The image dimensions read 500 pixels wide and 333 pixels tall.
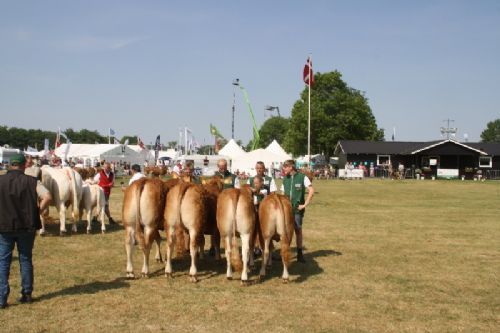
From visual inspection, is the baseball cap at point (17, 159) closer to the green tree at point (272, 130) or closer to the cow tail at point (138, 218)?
the cow tail at point (138, 218)

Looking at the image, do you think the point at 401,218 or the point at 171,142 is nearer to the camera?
the point at 401,218

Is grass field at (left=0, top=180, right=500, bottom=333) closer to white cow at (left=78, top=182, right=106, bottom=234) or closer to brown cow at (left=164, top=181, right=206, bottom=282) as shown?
white cow at (left=78, top=182, right=106, bottom=234)

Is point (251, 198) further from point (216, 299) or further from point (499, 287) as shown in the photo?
point (499, 287)

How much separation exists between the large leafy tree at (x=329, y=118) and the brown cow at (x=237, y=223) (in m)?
53.7

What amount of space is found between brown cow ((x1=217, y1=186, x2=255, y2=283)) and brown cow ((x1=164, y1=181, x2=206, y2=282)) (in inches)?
15.2

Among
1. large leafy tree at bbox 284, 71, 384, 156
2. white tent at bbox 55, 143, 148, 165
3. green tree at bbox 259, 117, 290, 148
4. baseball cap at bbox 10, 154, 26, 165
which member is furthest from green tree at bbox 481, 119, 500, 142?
baseball cap at bbox 10, 154, 26, 165

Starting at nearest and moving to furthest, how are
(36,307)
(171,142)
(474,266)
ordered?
(36,307) → (474,266) → (171,142)

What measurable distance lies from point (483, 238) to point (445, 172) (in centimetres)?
3852

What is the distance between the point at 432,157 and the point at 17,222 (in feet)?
163

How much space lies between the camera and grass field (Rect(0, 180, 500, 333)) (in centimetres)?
570

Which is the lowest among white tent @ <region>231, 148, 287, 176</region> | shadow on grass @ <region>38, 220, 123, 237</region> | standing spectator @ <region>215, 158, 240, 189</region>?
shadow on grass @ <region>38, 220, 123, 237</region>

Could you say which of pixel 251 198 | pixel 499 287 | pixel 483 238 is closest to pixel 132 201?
pixel 251 198

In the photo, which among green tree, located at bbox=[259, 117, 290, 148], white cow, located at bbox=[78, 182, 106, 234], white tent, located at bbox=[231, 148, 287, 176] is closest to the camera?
white cow, located at bbox=[78, 182, 106, 234]

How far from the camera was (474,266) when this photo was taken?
8.87m
